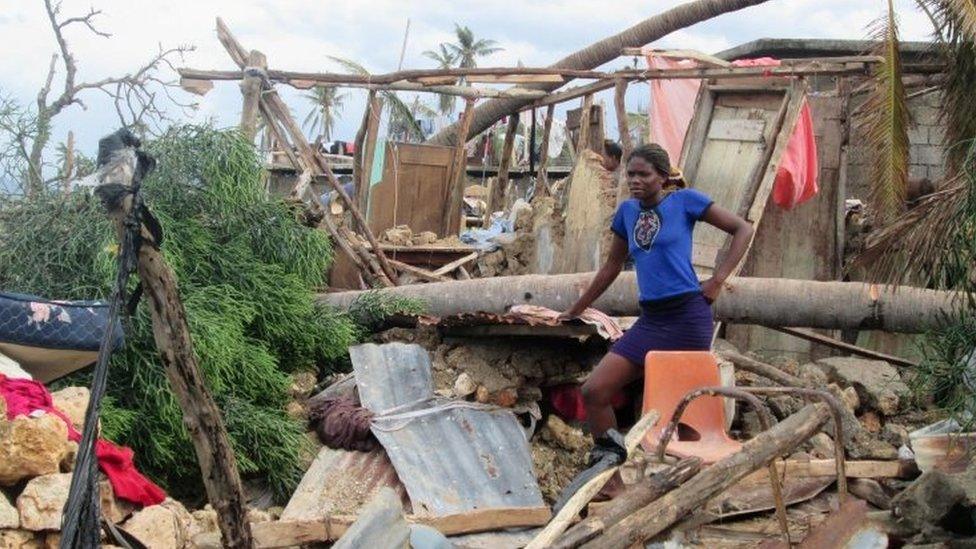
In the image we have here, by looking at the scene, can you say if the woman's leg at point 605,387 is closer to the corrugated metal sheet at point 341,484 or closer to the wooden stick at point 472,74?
the corrugated metal sheet at point 341,484

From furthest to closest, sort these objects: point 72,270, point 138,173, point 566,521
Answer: point 72,270 < point 138,173 < point 566,521

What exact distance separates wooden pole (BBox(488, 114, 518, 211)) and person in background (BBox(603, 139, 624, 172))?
221cm

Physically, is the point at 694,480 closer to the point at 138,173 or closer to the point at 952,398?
the point at 138,173

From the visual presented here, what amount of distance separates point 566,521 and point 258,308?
4.80m

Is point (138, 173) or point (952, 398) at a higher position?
point (138, 173)

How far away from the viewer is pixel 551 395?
8.13m

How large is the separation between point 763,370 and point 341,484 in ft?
8.77

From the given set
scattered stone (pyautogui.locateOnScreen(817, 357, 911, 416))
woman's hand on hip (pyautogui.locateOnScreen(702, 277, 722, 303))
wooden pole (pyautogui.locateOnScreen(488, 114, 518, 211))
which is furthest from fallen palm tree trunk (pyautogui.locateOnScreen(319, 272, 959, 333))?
wooden pole (pyautogui.locateOnScreen(488, 114, 518, 211))

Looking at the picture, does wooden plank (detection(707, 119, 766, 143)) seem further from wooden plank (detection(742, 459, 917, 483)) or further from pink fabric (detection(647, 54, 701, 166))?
wooden plank (detection(742, 459, 917, 483))

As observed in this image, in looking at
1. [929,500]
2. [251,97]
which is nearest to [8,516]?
[929,500]

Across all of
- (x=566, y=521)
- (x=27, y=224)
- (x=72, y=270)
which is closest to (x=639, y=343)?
(x=566, y=521)

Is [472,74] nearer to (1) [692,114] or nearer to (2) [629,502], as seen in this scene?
(1) [692,114]

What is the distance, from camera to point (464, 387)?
7840 millimetres

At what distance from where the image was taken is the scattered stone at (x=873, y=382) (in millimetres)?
7992
